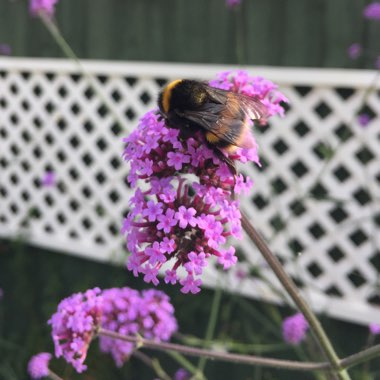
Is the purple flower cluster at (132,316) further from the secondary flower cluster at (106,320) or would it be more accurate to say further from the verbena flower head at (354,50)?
the verbena flower head at (354,50)

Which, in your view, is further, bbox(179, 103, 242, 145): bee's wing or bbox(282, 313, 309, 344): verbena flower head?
bbox(282, 313, 309, 344): verbena flower head

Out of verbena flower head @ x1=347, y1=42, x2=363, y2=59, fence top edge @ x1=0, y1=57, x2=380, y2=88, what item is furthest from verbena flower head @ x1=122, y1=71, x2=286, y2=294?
verbena flower head @ x1=347, y1=42, x2=363, y2=59

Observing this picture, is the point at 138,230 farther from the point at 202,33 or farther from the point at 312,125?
the point at 202,33

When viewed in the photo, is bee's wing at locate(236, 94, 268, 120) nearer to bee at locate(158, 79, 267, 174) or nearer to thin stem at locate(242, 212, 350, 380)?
bee at locate(158, 79, 267, 174)

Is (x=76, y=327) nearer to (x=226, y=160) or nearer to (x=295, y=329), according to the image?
(x=226, y=160)

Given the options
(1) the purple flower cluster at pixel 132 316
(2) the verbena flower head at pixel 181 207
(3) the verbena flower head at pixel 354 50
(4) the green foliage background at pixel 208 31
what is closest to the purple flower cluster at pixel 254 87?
(2) the verbena flower head at pixel 181 207

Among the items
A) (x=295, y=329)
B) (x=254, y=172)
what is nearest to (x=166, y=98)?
(x=295, y=329)

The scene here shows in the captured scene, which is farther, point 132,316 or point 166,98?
point 132,316
